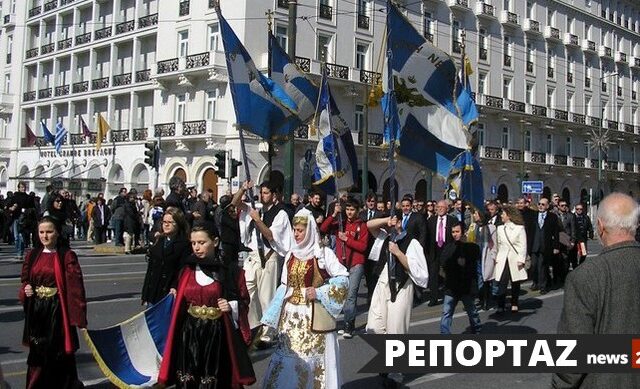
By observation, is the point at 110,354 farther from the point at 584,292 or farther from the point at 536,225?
the point at 536,225

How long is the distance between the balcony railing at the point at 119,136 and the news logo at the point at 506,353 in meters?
39.4

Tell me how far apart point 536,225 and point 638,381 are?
11083mm

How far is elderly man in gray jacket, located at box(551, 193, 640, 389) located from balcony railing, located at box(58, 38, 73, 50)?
4862cm

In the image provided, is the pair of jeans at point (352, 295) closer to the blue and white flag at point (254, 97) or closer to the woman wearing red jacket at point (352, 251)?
the woman wearing red jacket at point (352, 251)

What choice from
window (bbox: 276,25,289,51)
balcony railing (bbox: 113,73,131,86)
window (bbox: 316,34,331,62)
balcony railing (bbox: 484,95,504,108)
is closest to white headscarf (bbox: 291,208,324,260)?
window (bbox: 276,25,289,51)

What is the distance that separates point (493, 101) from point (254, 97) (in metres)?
38.6

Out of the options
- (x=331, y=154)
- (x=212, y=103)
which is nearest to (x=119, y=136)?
(x=212, y=103)

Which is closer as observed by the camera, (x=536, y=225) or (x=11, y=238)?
(x=536, y=225)

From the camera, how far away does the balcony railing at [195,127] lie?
34688 millimetres

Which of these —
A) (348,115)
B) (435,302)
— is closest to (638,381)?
(435,302)

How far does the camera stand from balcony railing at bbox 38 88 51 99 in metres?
49.2

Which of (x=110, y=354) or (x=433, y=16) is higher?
(x=433, y=16)

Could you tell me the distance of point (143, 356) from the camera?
627 cm

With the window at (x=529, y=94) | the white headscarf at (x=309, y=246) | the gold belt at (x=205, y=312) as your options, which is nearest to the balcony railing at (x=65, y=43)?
the window at (x=529, y=94)
